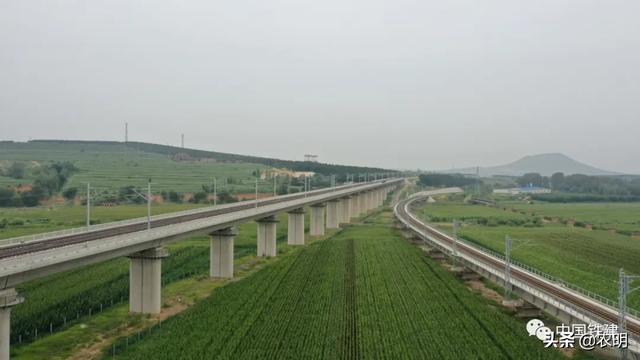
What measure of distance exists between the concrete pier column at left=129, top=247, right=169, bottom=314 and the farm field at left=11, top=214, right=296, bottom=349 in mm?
3601

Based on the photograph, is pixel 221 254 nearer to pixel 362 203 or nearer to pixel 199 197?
pixel 199 197

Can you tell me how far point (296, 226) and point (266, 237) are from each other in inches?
580

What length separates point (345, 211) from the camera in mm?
134875

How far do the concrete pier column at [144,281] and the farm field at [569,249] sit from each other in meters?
30.9

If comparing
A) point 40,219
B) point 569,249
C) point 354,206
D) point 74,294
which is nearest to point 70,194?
point 40,219

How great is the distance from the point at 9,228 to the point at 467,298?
85.1 meters

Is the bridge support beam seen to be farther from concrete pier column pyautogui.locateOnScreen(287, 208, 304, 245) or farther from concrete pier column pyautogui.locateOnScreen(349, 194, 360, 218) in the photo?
concrete pier column pyautogui.locateOnScreen(287, 208, 304, 245)

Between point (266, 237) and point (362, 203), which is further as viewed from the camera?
point (362, 203)

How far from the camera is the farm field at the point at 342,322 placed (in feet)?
109

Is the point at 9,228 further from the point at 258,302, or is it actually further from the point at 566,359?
the point at 566,359

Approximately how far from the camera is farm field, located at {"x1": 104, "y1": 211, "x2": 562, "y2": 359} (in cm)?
3312

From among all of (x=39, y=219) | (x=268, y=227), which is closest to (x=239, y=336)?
(x=268, y=227)

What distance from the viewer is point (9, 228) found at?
94.9m

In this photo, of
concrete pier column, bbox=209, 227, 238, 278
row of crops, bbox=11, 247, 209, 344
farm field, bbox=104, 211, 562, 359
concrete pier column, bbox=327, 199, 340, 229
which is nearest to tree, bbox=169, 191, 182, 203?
concrete pier column, bbox=327, 199, 340, 229
